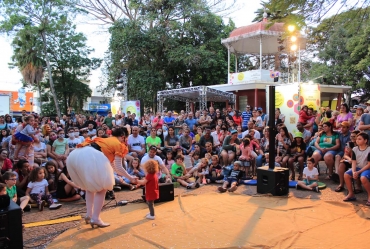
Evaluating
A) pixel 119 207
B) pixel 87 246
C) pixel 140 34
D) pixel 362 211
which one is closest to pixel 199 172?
→ pixel 119 207

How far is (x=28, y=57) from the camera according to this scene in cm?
2211

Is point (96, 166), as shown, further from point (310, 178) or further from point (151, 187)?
point (310, 178)

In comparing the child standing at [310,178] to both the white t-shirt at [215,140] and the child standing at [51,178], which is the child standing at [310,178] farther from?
the child standing at [51,178]

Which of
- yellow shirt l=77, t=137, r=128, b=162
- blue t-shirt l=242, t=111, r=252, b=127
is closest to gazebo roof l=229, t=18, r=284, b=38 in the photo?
blue t-shirt l=242, t=111, r=252, b=127

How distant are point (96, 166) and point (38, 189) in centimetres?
230

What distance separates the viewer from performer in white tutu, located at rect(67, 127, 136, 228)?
3.85 m

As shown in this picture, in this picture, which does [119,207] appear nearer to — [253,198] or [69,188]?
[69,188]

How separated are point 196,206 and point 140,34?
680 inches

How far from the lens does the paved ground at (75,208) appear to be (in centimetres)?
402

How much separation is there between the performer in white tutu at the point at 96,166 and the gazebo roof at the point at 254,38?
12269 mm

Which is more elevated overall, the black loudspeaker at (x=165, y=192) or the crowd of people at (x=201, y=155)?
the crowd of people at (x=201, y=155)

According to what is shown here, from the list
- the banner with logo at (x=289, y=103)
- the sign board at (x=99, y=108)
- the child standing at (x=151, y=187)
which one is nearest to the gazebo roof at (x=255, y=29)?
the banner with logo at (x=289, y=103)

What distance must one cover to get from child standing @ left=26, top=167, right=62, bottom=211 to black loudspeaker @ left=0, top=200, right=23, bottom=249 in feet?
6.99

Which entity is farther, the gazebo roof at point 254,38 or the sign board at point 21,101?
the sign board at point 21,101
